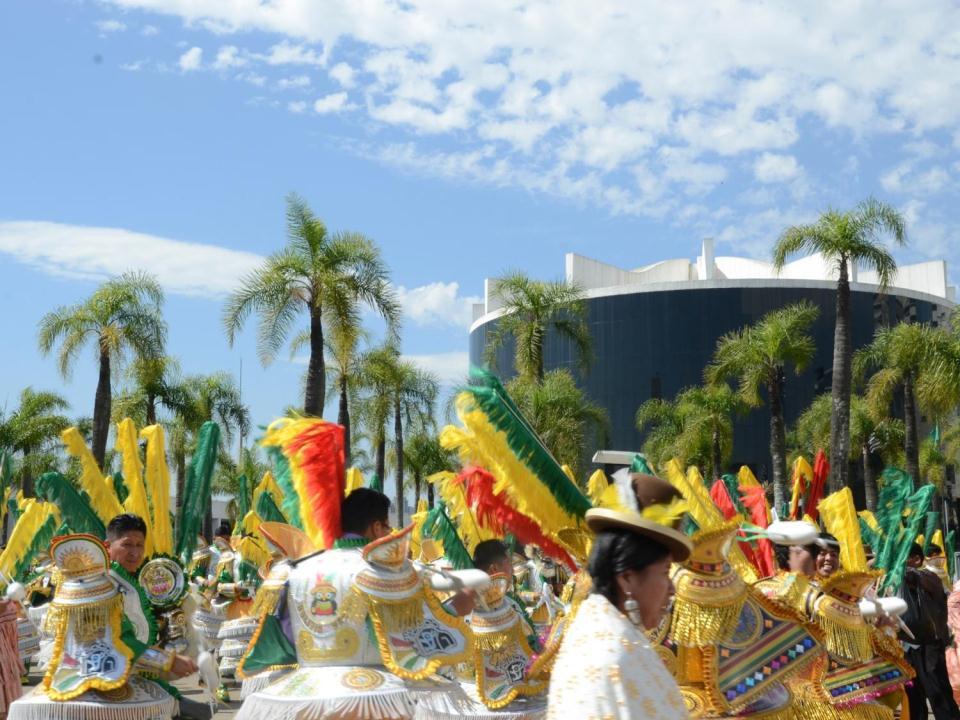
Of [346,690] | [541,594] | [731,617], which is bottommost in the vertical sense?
[541,594]

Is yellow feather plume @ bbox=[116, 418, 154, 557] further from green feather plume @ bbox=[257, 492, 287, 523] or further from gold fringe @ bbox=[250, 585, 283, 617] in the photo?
green feather plume @ bbox=[257, 492, 287, 523]

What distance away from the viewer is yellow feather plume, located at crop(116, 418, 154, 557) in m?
7.06

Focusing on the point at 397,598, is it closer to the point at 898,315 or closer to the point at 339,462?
the point at 339,462

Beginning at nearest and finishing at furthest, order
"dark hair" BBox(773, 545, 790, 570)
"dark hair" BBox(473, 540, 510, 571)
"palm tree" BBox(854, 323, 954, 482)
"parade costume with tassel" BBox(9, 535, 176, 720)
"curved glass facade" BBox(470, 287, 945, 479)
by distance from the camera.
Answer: "parade costume with tassel" BBox(9, 535, 176, 720), "dark hair" BBox(773, 545, 790, 570), "dark hair" BBox(473, 540, 510, 571), "palm tree" BBox(854, 323, 954, 482), "curved glass facade" BBox(470, 287, 945, 479)

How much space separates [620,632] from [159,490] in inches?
202

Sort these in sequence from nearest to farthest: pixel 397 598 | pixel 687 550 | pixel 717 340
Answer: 1. pixel 687 550
2. pixel 397 598
3. pixel 717 340

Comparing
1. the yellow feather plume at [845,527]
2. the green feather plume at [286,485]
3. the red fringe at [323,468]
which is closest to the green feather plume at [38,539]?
the green feather plume at [286,485]

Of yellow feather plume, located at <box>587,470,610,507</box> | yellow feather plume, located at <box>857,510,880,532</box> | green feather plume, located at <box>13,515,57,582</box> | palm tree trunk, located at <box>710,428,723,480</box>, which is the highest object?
yellow feather plume, located at <box>587,470,610,507</box>

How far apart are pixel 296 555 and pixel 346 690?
3.46ft

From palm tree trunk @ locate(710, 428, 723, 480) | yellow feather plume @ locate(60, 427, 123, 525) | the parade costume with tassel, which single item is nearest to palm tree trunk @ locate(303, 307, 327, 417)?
yellow feather plume @ locate(60, 427, 123, 525)

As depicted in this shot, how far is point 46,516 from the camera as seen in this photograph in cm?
1027

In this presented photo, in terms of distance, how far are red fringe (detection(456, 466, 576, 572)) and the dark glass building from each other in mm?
46081

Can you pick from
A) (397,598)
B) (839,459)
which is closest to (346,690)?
(397,598)

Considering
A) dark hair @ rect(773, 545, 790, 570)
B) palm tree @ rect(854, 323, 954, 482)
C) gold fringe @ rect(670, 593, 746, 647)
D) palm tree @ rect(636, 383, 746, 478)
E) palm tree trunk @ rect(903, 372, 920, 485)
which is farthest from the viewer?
palm tree @ rect(636, 383, 746, 478)
